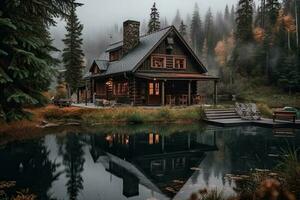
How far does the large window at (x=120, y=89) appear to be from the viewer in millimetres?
29350

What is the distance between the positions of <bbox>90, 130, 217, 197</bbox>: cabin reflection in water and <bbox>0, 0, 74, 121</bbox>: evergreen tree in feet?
11.7

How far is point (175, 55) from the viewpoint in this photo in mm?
29500

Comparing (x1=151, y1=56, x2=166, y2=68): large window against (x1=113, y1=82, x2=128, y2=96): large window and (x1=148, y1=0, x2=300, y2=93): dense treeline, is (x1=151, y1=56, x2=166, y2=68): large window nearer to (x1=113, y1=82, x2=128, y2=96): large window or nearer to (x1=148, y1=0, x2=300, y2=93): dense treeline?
(x1=113, y1=82, x2=128, y2=96): large window

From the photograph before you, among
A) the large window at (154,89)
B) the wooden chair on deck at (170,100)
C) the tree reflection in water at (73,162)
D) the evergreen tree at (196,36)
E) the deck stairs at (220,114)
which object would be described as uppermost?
the evergreen tree at (196,36)

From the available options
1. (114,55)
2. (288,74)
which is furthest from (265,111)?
(288,74)

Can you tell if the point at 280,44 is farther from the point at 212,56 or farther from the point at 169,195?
the point at 169,195

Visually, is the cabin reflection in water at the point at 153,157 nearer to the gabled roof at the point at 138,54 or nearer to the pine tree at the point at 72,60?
the gabled roof at the point at 138,54

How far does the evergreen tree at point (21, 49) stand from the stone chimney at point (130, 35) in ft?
75.2

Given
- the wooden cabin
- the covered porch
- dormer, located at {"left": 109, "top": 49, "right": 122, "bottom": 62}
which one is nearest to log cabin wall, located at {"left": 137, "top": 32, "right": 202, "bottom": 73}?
the wooden cabin

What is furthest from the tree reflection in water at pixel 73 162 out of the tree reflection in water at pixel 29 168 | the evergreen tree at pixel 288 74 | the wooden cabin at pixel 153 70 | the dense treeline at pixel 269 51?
the dense treeline at pixel 269 51

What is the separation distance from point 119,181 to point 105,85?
26021 millimetres

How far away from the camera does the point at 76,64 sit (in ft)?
123

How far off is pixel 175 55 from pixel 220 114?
30.3ft

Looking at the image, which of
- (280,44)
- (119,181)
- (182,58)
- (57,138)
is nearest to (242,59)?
(280,44)
